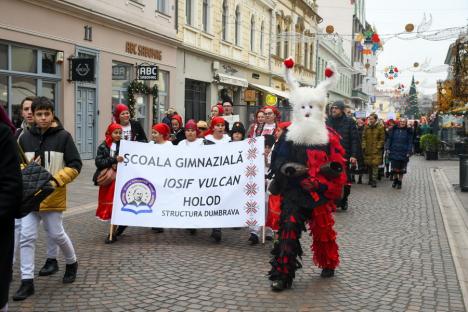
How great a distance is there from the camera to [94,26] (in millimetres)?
16406

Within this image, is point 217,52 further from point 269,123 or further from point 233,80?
point 269,123

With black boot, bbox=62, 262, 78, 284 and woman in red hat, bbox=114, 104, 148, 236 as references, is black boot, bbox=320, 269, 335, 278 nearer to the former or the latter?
black boot, bbox=62, 262, 78, 284

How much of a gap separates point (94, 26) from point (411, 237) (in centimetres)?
1233

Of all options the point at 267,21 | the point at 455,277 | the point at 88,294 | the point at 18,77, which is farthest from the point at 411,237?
the point at 267,21

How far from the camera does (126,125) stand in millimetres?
8016

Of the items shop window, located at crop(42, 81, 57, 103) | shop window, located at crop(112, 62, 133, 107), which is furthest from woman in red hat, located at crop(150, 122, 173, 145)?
shop window, located at crop(112, 62, 133, 107)

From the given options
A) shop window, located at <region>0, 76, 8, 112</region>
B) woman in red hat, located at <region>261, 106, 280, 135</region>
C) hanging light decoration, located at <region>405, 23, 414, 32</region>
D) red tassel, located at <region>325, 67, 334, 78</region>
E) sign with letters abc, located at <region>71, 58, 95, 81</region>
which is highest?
hanging light decoration, located at <region>405, 23, 414, 32</region>

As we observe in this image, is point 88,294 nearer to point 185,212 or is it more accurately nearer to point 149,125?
point 185,212

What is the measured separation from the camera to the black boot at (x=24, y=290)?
14.8ft

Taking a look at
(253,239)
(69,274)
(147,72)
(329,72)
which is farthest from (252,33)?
(69,274)

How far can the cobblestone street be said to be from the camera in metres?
4.59

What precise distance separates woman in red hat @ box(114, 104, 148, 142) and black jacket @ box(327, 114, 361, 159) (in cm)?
373

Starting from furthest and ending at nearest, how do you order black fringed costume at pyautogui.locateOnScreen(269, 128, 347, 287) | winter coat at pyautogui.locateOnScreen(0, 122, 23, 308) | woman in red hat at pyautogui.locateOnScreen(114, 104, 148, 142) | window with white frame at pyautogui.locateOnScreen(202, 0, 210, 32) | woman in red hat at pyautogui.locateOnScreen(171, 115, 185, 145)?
window with white frame at pyautogui.locateOnScreen(202, 0, 210, 32) → woman in red hat at pyautogui.locateOnScreen(171, 115, 185, 145) → woman in red hat at pyautogui.locateOnScreen(114, 104, 148, 142) → black fringed costume at pyautogui.locateOnScreen(269, 128, 347, 287) → winter coat at pyautogui.locateOnScreen(0, 122, 23, 308)

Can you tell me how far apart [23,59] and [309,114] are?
35.7 feet
